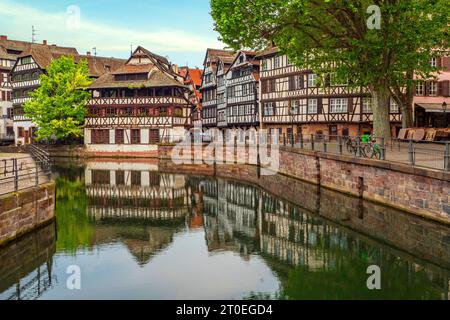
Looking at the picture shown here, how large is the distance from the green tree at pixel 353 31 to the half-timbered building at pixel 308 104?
14.2 metres

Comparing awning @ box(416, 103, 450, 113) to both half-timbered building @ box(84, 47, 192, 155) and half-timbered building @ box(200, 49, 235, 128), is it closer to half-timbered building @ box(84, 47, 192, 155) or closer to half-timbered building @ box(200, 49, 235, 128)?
half-timbered building @ box(84, 47, 192, 155)

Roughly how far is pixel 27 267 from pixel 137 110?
43.9m

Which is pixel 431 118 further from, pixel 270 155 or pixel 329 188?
pixel 329 188

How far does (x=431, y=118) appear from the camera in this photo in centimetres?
4072

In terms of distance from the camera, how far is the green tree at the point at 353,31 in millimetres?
22891

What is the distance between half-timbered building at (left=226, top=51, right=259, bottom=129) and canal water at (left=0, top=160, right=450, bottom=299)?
97.0 ft

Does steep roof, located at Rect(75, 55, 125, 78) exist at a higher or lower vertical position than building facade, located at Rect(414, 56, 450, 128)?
higher

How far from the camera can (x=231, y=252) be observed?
1617 cm

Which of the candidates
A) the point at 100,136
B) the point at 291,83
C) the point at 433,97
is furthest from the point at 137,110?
the point at 433,97

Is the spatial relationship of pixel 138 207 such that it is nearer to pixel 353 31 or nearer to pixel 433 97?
pixel 353 31

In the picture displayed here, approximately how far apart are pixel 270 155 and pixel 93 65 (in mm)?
38487

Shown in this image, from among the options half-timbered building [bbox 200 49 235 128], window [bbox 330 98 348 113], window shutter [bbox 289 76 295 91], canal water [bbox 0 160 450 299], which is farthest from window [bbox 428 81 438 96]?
half-timbered building [bbox 200 49 235 128]

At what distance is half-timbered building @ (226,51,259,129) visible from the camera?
55.0 m

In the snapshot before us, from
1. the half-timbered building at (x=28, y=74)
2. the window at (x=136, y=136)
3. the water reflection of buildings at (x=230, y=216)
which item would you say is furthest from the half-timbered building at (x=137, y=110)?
the water reflection of buildings at (x=230, y=216)
